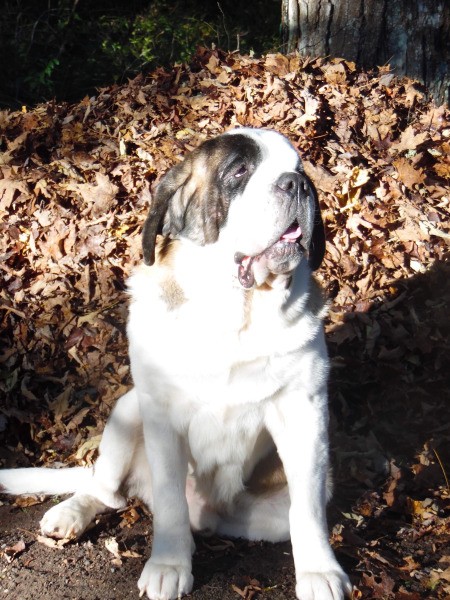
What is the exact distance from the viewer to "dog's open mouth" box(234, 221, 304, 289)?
10.9 feet

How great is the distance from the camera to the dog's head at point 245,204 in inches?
129

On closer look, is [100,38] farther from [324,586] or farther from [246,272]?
[324,586]

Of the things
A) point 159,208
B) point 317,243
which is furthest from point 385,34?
point 159,208

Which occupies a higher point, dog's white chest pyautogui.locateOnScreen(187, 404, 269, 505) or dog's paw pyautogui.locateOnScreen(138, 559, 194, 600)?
dog's white chest pyautogui.locateOnScreen(187, 404, 269, 505)

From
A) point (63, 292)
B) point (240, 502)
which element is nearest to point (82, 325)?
point (63, 292)

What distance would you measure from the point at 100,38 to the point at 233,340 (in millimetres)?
8027

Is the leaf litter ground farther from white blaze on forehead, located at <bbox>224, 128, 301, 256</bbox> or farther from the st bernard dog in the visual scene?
white blaze on forehead, located at <bbox>224, 128, 301, 256</bbox>

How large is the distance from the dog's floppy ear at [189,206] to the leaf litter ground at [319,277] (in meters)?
1.40

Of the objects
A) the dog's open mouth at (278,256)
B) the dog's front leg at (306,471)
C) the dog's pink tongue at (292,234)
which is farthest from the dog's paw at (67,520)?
the dog's pink tongue at (292,234)

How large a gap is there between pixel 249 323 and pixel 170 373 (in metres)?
0.38

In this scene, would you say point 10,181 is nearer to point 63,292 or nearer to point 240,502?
point 63,292

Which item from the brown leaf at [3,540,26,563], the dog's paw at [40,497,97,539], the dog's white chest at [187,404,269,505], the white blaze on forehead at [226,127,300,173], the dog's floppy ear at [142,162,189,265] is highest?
the white blaze on forehead at [226,127,300,173]

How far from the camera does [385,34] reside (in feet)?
20.1

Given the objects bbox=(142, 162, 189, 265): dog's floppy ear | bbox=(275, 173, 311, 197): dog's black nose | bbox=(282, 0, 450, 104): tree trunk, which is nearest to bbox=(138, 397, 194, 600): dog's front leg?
bbox=(142, 162, 189, 265): dog's floppy ear
